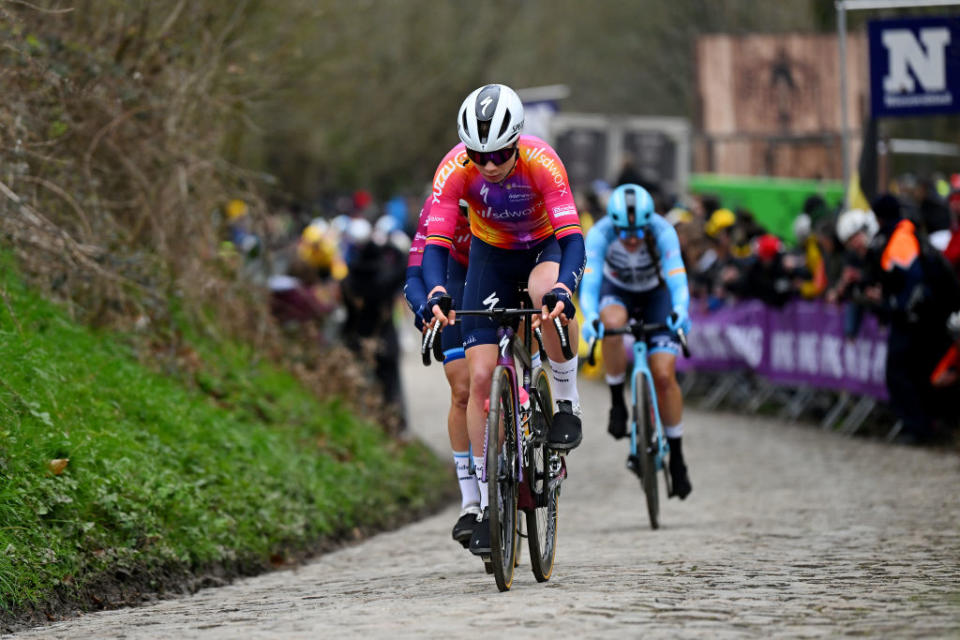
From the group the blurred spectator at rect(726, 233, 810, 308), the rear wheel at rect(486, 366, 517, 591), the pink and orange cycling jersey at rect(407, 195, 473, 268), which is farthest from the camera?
the blurred spectator at rect(726, 233, 810, 308)

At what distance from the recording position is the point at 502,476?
7.57 m

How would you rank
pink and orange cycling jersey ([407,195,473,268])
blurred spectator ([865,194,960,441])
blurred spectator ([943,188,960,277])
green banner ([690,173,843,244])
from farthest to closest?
green banner ([690,173,843,244]), blurred spectator ([943,188,960,277]), blurred spectator ([865,194,960,441]), pink and orange cycling jersey ([407,195,473,268])

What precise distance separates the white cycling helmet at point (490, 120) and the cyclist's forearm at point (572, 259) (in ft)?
1.94

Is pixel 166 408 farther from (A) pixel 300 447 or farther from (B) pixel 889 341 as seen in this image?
(B) pixel 889 341

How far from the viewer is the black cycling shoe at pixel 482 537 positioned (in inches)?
294

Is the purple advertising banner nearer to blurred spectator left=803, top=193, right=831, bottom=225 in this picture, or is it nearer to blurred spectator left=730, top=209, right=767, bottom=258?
blurred spectator left=730, top=209, right=767, bottom=258

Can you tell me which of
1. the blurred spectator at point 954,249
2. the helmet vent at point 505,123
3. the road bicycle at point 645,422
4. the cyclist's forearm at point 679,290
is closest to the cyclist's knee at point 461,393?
the helmet vent at point 505,123

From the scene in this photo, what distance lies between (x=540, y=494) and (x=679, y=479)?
11.2 feet

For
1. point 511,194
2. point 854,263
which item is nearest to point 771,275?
point 854,263

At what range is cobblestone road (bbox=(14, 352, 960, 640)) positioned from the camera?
6301 millimetres

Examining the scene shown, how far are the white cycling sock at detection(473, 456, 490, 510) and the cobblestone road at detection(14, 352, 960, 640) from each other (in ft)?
1.43

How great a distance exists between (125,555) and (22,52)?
3.29m

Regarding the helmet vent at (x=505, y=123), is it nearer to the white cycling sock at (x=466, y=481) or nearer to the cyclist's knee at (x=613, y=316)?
the white cycling sock at (x=466, y=481)

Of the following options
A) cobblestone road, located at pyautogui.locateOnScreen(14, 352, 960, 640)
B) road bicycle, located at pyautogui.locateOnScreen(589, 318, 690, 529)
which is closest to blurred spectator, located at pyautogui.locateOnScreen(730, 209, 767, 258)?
cobblestone road, located at pyautogui.locateOnScreen(14, 352, 960, 640)
